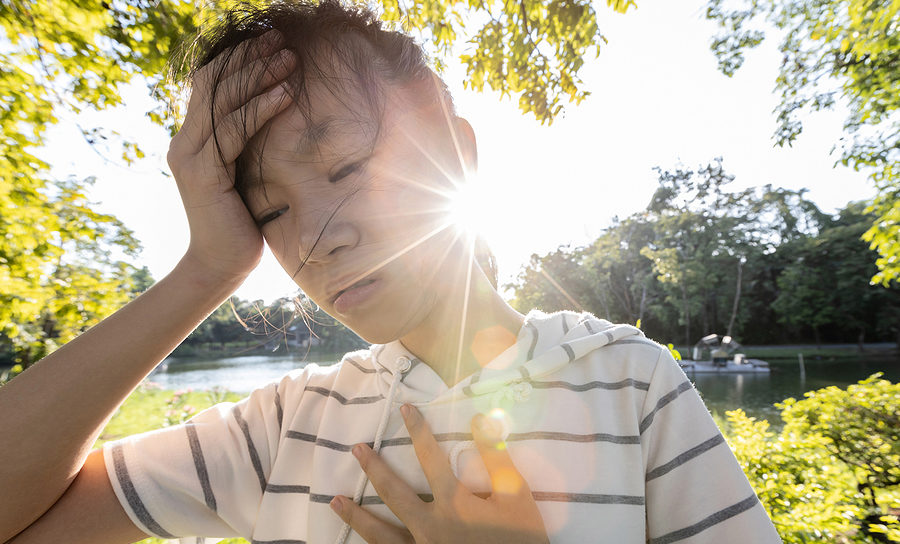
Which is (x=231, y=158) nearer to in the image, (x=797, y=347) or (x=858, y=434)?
(x=858, y=434)

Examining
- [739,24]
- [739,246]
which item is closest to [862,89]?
[739,24]

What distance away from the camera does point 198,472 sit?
1.02 m

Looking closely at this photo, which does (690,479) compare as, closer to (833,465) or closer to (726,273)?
(833,465)

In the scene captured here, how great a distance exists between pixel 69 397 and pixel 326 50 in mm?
906

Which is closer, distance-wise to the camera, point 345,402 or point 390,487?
point 390,487

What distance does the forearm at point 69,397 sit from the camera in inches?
32.5

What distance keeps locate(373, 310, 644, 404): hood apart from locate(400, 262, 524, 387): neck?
0.04 meters

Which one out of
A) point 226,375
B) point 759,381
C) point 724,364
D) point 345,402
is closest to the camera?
point 345,402

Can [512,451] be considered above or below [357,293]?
below

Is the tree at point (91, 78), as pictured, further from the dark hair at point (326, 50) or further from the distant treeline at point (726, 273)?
the distant treeline at point (726, 273)

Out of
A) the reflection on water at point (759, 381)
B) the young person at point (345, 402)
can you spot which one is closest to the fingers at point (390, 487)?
the young person at point (345, 402)

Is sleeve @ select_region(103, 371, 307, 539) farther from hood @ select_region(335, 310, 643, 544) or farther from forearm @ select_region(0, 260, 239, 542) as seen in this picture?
hood @ select_region(335, 310, 643, 544)

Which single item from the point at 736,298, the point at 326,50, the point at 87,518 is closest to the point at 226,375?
the point at 87,518

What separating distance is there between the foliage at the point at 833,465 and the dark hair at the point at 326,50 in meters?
3.23
